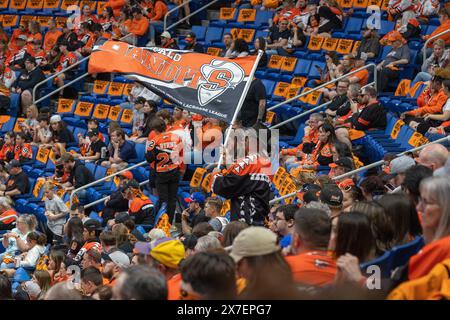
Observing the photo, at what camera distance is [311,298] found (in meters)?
4.55

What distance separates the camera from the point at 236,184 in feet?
28.1

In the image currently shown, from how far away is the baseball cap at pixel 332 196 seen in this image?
7297 mm

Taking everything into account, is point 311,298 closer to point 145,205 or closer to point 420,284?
→ point 420,284

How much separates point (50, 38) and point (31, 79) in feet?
4.50

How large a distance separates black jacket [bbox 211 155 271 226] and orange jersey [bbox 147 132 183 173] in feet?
9.14

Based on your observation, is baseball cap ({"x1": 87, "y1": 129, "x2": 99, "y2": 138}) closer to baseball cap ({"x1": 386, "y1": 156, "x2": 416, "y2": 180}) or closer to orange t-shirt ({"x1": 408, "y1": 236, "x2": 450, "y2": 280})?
baseball cap ({"x1": 386, "y1": 156, "x2": 416, "y2": 180})

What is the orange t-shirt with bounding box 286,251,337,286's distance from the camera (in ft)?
16.3

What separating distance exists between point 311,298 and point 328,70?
9257 mm

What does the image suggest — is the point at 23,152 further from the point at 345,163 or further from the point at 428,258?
the point at 428,258

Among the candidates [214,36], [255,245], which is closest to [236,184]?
[255,245]

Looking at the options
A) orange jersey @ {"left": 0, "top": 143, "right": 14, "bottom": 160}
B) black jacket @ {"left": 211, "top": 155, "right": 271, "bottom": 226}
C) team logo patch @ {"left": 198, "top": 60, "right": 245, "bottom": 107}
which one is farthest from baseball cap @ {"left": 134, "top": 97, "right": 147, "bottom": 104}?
black jacket @ {"left": 211, "top": 155, "right": 271, "bottom": 226}

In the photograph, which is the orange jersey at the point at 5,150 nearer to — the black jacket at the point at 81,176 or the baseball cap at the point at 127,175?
the black jacket at the point at 81,176

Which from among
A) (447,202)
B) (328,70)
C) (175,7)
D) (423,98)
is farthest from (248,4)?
(447,202)
